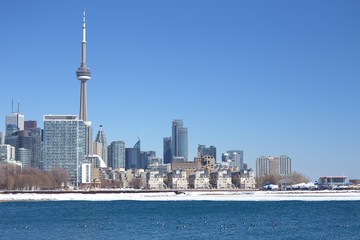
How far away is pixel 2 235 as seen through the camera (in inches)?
2598

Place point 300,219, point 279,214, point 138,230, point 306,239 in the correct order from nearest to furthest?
point 306,239 → point 138,230 → point 300,219 → point 279,214

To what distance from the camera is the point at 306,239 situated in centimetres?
6084

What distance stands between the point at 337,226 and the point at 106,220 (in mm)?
28266

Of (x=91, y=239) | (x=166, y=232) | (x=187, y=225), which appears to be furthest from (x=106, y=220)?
(x=91, y=239)

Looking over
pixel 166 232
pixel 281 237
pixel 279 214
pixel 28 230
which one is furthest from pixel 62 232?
pixel 279 214

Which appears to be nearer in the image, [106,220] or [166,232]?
[166,232]

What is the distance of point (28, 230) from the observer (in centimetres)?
7162

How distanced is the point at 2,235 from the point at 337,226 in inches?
1356

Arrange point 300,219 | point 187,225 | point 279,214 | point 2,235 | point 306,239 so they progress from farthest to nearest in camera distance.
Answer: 1. point 279,214
2. point 300,219
3. point 187,225
4. point 2,235
5. point 306,239

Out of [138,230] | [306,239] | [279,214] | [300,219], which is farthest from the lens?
[279,214]

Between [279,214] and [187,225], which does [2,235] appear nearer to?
[187,225]

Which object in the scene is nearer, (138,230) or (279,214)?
(138,230)

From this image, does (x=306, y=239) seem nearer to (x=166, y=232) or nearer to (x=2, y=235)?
(x=166, y=232)

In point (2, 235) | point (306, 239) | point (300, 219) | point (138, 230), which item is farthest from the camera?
point (300, 219)
